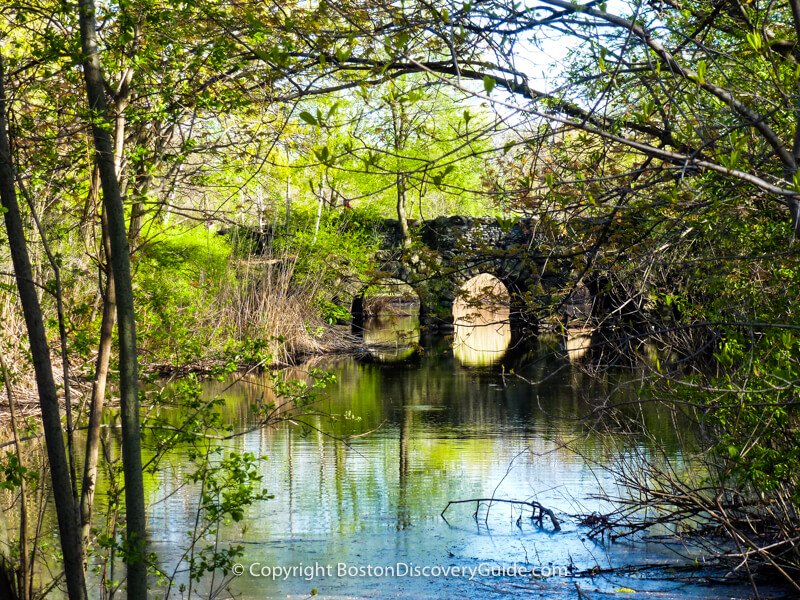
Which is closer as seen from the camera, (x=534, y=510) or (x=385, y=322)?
(x=534, y=510)

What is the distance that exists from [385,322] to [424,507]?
24.5m

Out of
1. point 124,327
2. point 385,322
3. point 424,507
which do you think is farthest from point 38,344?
point 385,322

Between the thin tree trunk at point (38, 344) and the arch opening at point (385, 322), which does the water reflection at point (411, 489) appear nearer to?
the thin tree trunk at point (38, 344)

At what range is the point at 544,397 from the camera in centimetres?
1426

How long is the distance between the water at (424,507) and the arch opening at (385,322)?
437cm

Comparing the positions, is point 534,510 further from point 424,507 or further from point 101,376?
point 101,376

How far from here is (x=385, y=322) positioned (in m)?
32.4

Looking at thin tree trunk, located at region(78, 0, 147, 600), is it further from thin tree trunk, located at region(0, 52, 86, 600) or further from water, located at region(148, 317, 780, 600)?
water, located at region(148, 317, 780, 600)

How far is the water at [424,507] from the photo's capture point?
606cm

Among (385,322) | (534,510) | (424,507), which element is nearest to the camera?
(534,510)

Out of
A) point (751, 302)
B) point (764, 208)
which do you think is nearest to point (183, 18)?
point (764, 208)

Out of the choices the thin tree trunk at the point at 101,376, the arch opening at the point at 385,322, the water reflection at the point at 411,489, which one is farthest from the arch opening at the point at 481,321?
the thin tree trunk at the point at 101,376

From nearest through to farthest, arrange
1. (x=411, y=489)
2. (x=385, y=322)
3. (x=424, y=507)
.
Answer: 1. (x=424, y=507)
2. (x=411, y=489)
3. (x=385, y=322)

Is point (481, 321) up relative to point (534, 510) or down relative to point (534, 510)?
up
